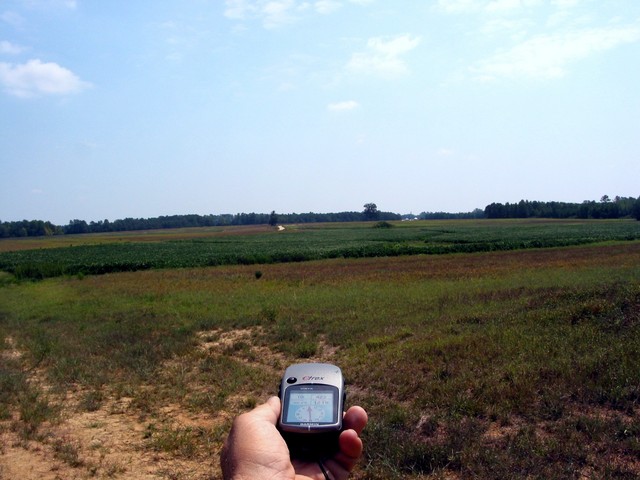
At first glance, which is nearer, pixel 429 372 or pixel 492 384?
→ pixel 492 384

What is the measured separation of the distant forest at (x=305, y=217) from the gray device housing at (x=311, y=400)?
104735mm

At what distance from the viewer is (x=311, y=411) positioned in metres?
2.08

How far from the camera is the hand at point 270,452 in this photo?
197cm

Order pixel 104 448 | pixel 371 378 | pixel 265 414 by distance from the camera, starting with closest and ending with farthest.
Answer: pixel 265 414
pixel 104 448
pixel 371 378

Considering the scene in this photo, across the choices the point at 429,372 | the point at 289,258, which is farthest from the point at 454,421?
the point at 289,258

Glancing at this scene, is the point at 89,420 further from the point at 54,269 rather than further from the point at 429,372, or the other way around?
the point at 54,269

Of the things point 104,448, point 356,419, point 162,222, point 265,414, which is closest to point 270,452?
point 265,414

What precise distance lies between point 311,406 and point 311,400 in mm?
24

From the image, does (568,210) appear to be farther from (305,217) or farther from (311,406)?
(311,406)

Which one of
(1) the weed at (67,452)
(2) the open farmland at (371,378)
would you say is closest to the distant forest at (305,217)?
(2) the open farmland at (371,378)

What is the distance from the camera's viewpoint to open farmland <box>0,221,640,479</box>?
209 inches

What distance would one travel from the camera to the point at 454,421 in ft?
19.3

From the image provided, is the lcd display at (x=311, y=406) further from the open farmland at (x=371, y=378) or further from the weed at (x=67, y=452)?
the weed at (x=67, y=452)

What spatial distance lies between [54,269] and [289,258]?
Result: 1460cm
